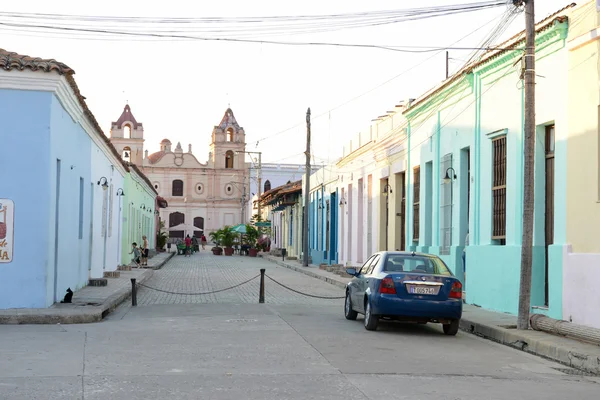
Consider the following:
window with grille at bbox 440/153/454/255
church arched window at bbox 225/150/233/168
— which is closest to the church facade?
church arched window at bbox 225/150/233/168

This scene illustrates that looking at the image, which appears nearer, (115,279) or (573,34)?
(573,34)

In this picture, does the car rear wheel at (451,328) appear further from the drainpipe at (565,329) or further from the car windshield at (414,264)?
the drainpipe at (565,329)

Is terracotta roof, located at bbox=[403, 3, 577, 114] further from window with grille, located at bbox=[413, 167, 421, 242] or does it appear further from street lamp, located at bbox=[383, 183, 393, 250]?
street lamp, located at bbox=[383, 183, 393, 250]

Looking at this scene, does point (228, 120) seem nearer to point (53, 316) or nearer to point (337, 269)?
point (337, 269)

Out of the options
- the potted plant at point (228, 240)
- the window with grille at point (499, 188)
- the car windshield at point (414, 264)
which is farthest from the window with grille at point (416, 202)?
the potted plant at point (228, 240)

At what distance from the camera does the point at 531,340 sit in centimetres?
1283

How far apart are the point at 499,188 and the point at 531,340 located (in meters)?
6.05

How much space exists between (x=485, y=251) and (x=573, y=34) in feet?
18.4

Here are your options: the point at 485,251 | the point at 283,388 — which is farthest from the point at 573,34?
the point at 283,388

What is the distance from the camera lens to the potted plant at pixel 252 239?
204ft

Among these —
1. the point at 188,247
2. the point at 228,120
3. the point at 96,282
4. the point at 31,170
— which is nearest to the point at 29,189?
the point at 31,170

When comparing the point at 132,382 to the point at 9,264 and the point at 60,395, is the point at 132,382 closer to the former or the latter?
the point at 60,395

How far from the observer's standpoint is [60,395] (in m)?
8.09

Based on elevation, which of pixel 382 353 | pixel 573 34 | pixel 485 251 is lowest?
pixel 382 353
